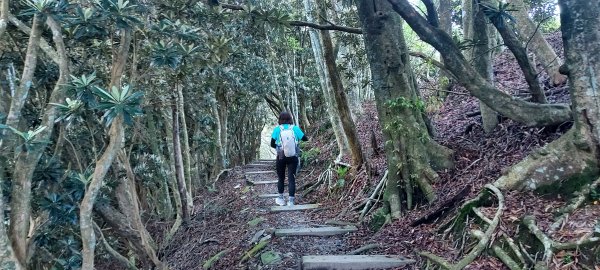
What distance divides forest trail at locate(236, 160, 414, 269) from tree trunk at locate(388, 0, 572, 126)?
86.4 inches

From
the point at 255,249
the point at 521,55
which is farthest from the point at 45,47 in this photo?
the point at 521,55

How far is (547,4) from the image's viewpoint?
28.4 feet

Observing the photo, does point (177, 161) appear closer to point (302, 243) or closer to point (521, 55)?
point (302, 243)

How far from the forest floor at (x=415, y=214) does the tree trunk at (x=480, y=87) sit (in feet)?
0.74

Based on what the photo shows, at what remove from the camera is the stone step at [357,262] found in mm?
4430

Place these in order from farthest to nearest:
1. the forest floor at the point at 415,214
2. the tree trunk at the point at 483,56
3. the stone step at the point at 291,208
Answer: the stone step at the point at 291,208, the tree trunk at the point at 483,56, the forest floor at the point at 415,214

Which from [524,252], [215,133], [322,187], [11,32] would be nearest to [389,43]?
[524,252]

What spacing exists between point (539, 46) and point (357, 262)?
5501mm

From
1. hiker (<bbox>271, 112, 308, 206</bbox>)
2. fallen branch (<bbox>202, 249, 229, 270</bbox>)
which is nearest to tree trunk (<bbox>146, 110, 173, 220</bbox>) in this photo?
hiker (<bbox>271, 112, 308, 206</bbox>)

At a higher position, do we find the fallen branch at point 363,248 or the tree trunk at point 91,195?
the tree trunk at point 91,195

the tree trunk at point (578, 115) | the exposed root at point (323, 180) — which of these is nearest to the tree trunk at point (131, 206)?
the exposed root at point (323, 180)

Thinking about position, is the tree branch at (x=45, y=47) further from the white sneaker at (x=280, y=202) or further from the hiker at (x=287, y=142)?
the white sneaker at (x=280, y=202)

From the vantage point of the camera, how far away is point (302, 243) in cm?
564

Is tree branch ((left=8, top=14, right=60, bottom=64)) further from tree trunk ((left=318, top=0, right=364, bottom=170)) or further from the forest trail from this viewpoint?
tree trunk ((left=318, top=0, right=364, bottom=170))
